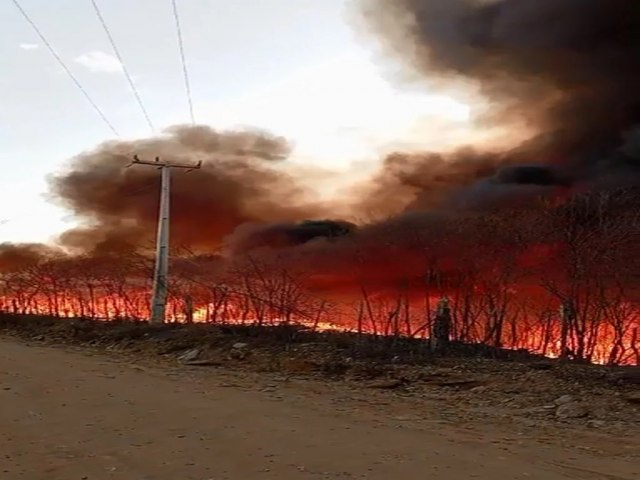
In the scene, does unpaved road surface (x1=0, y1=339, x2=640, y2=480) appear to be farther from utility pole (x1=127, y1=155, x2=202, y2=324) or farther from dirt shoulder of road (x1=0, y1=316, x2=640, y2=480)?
utility pole (x1=127, y1=155, x2=202, y2=324)

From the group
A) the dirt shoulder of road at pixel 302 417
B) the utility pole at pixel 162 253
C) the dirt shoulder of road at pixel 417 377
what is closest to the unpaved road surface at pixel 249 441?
the dirt shoulder of road at pixel 302 417

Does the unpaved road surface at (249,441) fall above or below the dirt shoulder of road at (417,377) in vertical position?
below

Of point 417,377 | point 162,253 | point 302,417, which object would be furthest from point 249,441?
point 162,253

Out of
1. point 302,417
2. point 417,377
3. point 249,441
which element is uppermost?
point 417,377

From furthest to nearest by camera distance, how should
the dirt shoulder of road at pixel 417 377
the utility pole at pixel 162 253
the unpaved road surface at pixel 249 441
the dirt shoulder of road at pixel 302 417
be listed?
the utility pole at pixel 162 253, the dirt shoulder of road at pixel 417 377, the dirt shoulder of road at pixel 302 417, the unpaved road surface at pixel 249 441

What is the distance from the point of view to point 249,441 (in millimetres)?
7676

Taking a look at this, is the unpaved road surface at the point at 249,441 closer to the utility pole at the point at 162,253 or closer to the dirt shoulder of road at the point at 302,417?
the dirt shoulder of road at the point at 302,417

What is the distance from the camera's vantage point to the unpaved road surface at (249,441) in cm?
649

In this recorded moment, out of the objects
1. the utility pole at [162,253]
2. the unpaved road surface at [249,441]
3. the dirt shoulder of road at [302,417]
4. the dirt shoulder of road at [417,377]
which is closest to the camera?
the unpaved road surface at [249,441]

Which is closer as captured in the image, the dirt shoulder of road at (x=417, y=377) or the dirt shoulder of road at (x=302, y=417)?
the dirt shoulder of road at (x=302, y=417)

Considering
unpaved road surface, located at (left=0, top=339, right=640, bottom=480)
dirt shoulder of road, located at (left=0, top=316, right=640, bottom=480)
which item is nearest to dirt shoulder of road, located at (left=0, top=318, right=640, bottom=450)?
dirt shoulder of road, located at (left=0, top=316, right=640, bottom=480)

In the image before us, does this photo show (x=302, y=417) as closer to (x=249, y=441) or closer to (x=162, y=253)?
(x=249, y=441)

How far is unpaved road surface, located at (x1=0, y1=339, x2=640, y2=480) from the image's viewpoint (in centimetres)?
649

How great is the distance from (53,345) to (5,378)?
7.05 meters
